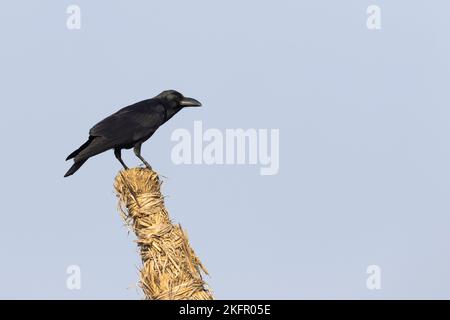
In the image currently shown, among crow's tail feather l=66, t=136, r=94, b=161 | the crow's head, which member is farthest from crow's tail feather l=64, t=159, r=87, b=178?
the crow's head

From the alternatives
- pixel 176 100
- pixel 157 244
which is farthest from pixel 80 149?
pixel 157 244

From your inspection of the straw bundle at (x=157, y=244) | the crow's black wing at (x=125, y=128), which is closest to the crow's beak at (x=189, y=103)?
the crow's black wing at (x=125, y=128)

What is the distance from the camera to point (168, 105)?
11.8 m

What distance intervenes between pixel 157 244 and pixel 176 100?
15.8 ft

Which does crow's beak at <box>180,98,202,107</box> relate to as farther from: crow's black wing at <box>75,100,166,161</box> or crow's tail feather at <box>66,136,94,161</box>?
crow's tail feather at <box>66,136,94,161</box>

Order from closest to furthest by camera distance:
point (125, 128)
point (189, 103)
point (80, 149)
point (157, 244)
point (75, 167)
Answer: point (157, 244), point (75, 167), point (80, 149), point (125, 128), point (189, 103)

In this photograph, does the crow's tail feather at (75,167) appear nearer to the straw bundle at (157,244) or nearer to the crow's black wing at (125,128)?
the crow's black wing at (125,128)

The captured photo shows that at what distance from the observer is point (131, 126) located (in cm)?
1106

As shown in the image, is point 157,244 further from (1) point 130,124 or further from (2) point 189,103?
(2) point 189,103

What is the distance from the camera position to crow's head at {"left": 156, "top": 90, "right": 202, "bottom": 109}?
38.8ft
